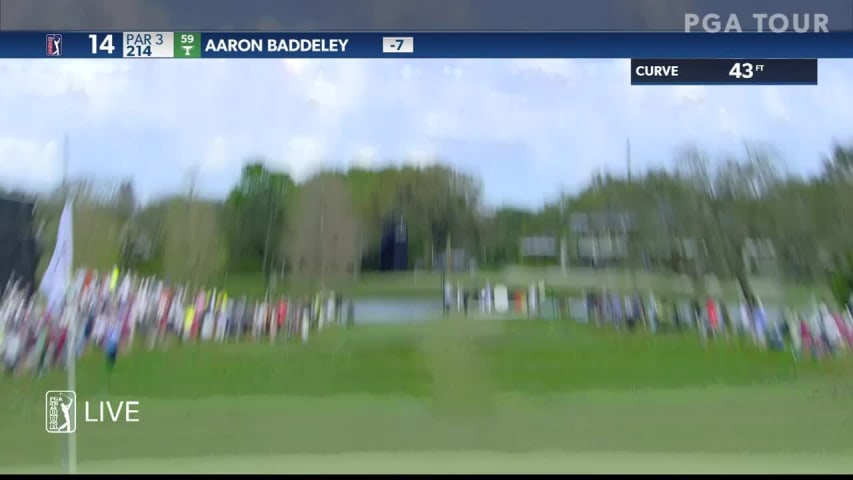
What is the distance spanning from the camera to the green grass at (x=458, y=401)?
3029 millimetres

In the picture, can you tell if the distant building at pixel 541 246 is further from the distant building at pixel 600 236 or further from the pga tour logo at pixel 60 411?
the pga tour logo at pixel 60 411

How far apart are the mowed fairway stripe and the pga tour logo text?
0.15 m

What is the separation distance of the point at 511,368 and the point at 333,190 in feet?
2.82

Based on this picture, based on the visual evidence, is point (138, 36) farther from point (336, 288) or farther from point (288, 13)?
point (336, 288)

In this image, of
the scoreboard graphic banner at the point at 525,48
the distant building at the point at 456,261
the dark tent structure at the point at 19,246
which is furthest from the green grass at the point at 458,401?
the scoreboard graphic banner at the point at 525,48

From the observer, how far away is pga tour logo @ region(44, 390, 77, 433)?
3012 millimetres

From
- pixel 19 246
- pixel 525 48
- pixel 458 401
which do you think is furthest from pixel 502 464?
pixel 19 246

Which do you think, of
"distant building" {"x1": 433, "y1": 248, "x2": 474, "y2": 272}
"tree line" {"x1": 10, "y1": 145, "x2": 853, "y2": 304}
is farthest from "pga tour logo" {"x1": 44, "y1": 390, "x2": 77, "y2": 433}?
"distant building" {"x1": 433, "y1": 248, "x2": 474, "y2": 272}

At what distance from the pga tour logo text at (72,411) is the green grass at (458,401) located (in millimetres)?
28

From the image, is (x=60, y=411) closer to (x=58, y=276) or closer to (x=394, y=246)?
(x=58, y=276)

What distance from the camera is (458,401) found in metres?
3.04

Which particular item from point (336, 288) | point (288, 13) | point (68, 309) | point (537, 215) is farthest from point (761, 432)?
point (68, 309)

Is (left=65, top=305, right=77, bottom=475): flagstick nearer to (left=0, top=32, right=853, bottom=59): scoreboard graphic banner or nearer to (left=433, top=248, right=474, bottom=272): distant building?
(left=0, top=32, right=853, bottom=59): scoreboard graphic banner

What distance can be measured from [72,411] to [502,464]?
1.47 meters
